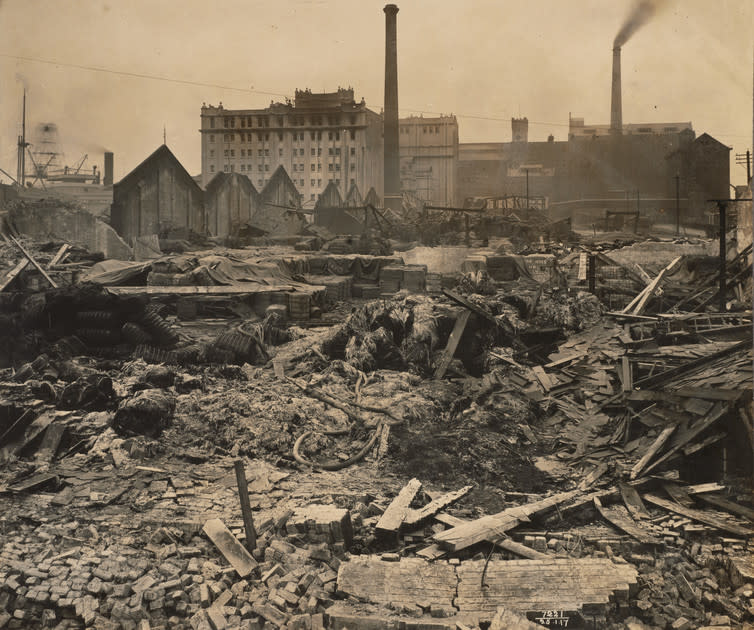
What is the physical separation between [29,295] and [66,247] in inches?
30.4

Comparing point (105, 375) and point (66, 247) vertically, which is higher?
point (66, 247)

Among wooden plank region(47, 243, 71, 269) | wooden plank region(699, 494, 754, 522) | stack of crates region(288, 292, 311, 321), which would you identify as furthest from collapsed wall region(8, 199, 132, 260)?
wooden plank region(699, 494, 754, 522)

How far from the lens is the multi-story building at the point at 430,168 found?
1711 centimetres

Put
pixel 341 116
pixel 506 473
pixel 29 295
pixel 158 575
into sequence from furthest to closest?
1. pixel 341 116
2. pixel 29 295
3. pixel 506 473
4. pixel 158 575

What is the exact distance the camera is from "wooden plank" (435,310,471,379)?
7.42 meters

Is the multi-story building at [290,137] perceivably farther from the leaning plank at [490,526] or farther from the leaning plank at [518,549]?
the leaning plank at [518,549]

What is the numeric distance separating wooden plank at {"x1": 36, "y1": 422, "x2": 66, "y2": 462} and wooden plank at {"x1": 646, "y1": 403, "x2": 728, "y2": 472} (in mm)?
5508

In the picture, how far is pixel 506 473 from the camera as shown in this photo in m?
5.77

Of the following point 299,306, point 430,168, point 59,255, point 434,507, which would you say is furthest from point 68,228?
point 430,168

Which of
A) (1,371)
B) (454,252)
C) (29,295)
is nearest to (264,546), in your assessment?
(1,371)

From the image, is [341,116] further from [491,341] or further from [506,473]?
[506,473]

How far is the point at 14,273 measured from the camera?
7.04 meters

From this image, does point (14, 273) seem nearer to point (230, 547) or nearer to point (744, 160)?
point (230, 547)

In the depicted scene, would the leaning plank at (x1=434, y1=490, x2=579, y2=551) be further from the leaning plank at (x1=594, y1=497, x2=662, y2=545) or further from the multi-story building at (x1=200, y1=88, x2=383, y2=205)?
the multi-story building at (x1=200, y1=88, x2=383, y2=205)
